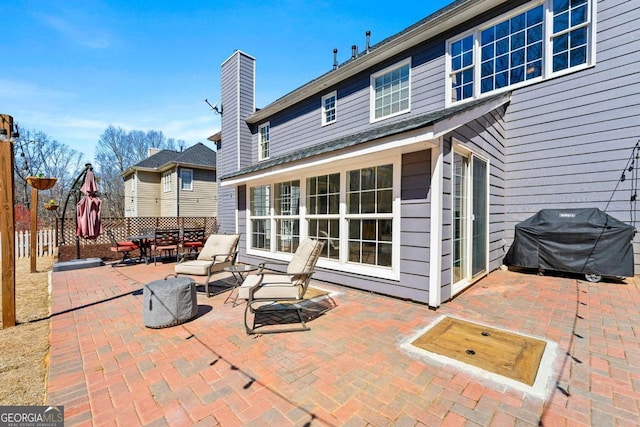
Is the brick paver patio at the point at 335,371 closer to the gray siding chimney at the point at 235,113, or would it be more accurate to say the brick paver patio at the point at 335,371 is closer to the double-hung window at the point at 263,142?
the gray siding chimney at the point at 235,113

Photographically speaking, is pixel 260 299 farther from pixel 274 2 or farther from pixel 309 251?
pixel 274 2

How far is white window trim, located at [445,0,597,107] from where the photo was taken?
556 cm

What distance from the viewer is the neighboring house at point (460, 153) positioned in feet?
13.9

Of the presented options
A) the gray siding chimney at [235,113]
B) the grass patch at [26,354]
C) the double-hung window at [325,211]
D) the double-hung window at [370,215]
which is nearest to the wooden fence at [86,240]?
the gray siding chimney at [235,113]

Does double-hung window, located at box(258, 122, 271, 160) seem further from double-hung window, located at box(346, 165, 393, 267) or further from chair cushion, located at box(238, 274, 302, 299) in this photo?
chair cushion, located at box(238, 274, 302, 299)

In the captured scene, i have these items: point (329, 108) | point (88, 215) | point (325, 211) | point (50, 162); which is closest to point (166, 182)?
point (329, 108)

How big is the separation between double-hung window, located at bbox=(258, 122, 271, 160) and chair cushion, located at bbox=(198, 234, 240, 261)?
643 cm

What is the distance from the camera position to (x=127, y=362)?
8.63 ft

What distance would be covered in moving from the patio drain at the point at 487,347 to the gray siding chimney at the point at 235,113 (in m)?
9.15

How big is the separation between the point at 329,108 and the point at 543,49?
576 cm

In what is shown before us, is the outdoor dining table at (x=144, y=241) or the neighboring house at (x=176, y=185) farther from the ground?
the neighboring house at (x=176, y=185)

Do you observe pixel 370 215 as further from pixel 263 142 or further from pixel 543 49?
pixel 263 142

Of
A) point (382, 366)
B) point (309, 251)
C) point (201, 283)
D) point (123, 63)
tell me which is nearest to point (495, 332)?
point (382, 366)

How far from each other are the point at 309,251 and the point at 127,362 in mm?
2358
